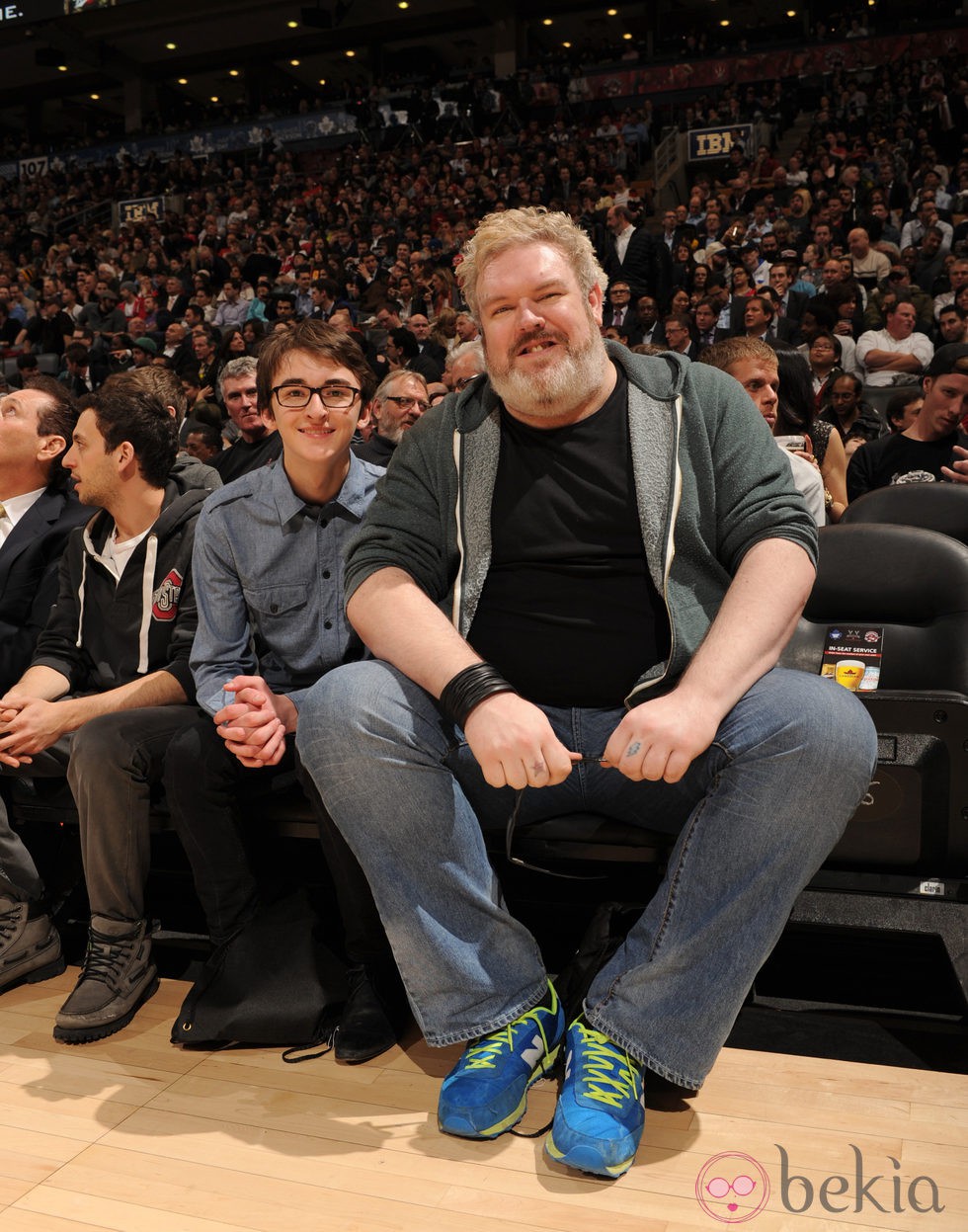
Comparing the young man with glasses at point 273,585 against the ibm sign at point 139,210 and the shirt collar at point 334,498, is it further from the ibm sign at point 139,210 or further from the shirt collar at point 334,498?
the ibm sign at point 139,210

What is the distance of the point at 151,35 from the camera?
63.2 feet

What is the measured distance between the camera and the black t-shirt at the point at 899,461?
345cm

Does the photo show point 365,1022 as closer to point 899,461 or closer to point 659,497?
point 659,497

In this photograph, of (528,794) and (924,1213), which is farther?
(528,794)

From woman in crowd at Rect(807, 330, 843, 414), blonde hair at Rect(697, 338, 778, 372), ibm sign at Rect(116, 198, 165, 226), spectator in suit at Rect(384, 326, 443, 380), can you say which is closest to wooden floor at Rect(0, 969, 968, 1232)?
blonde hair at Rect(697, 338, 778, 372)

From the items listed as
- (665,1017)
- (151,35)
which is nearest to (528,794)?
(665,1017)

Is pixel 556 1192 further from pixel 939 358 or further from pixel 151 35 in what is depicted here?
pixel 151 35

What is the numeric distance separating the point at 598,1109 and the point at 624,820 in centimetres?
42

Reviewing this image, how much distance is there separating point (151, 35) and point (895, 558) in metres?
21.1

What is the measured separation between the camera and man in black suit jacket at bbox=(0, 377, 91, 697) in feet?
8.12

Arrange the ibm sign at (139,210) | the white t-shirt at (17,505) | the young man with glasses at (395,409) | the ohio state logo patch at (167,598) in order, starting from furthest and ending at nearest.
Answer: the ibm sign at (139,210), the young man with glasses at (395,409), the white t-shirt at (17,505), the ohio state logo patch at (167,598)

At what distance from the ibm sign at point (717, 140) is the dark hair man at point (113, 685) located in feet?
38.3

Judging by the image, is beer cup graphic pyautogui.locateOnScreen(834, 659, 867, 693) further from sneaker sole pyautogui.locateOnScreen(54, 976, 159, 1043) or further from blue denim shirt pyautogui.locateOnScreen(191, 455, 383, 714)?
sneaker sole pyautogui.locateOnScreen(54, 976, 159, 1043)

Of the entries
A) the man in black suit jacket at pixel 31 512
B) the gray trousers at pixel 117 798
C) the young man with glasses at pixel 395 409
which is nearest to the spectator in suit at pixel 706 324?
the young man with glasses at pixel 395 409
